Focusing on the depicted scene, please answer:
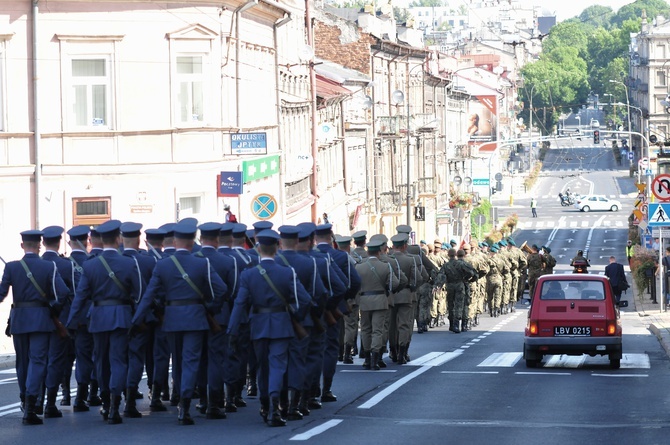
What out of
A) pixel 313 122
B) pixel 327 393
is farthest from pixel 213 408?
pixel 313 122

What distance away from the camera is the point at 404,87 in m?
77.2

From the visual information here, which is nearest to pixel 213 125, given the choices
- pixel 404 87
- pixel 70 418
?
pixel 70 418

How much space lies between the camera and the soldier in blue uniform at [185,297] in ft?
47.3

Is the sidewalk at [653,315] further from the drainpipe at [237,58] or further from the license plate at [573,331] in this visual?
the drainpipe at [237,58]

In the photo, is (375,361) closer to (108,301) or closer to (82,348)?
(82,348)

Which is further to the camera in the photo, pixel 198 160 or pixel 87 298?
pixel 198 160

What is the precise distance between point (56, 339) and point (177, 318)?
1531 millimetres

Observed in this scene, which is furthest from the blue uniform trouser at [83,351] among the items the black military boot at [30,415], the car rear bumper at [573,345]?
the car rear bumper at [573,345]

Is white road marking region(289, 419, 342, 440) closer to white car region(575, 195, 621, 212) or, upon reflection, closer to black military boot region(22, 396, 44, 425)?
black military boot region(22, 396, 44, 425)

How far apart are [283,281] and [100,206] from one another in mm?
20800

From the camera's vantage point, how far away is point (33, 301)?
15.1 meters

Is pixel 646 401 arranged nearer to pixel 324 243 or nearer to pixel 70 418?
pixel 324 243

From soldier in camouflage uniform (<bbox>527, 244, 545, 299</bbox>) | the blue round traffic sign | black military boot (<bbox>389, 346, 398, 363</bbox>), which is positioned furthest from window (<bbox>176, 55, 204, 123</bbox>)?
black military boot (<bbox>389, 346, 398, 363</bbox>)

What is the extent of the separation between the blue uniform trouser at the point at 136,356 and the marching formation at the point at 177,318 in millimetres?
12
